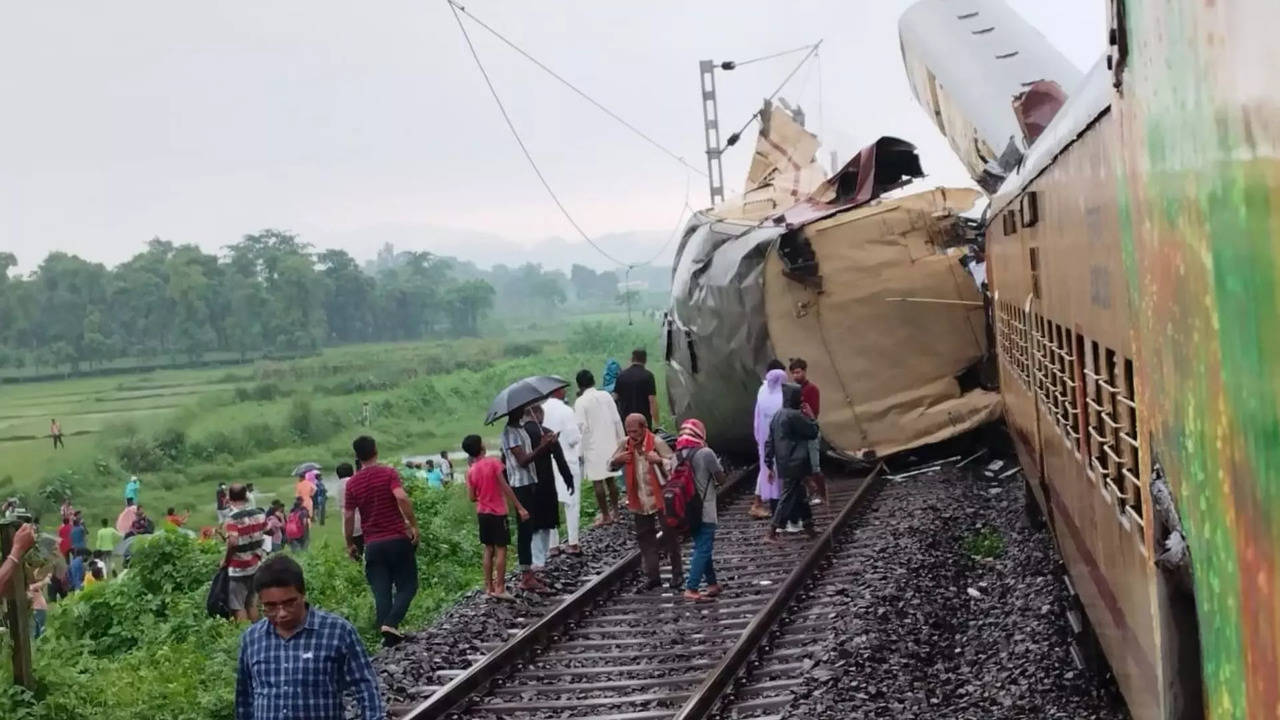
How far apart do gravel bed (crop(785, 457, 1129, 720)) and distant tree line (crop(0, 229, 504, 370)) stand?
53.2m

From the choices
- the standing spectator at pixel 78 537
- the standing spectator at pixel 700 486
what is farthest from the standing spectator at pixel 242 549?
the standing spectator at pixel 78 537

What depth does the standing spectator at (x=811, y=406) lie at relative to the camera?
13.3 meters

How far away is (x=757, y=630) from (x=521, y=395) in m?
3.29

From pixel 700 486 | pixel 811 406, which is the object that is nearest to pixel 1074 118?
pixel 700 486

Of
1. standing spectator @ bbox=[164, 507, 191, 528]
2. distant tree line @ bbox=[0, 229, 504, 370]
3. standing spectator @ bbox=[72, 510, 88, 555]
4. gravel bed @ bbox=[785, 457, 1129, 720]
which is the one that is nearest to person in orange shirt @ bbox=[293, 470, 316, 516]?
standing spectator @ bbox=[164, 507, 191, 528]

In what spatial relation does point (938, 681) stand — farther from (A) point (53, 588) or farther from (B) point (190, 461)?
(B) point (190, 461)

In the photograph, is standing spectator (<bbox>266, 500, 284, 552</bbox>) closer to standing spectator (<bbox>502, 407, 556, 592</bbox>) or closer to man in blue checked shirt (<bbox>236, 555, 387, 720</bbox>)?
standing spectator (<bbox>502, 407, 556, 592</bbox>)

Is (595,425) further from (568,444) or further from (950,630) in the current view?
(950,630)

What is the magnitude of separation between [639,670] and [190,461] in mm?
40966

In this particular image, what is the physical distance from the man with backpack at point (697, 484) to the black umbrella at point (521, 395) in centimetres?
152

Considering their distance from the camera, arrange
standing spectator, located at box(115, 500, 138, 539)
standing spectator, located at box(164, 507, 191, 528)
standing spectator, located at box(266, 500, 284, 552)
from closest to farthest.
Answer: standing spectator, located at box(164, 507, 191, 528) < standing spectator, located at box(266, 500, 284, 552) < standing spectator, located at box(115, 500, 138, 539)

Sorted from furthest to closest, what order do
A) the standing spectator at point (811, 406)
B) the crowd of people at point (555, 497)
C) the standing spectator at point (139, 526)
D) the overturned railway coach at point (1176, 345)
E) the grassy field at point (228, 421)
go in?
the grassy field at point (228, 421)
the standing spectator at point (139, 526)
the standing spectator at point (811, 406)
the crowd of people at point (555, 497)
the overturned railway coach at point (1176, 345)

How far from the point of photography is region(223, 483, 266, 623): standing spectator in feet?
34.5

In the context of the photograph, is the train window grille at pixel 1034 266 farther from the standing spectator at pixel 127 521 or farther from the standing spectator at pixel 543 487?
the standing spectator at pixel 127 521
